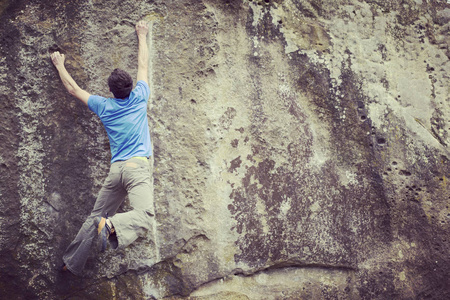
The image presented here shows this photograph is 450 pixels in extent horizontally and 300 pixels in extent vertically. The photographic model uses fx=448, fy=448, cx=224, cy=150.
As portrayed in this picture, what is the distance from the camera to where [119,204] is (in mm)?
3410

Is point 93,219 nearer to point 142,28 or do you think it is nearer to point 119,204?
point 119,204

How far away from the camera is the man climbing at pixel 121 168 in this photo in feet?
10.2

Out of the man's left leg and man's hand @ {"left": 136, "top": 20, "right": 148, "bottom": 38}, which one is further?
man's hand @ {"left": 136, "top": 20, "right": 148, "bottom": 38}

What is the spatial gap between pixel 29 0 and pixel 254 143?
7.12 ft

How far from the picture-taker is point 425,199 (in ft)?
13.4

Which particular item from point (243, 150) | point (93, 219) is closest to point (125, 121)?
point (93, 219)

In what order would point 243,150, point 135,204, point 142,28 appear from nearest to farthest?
1. point 135,204
2. point 142,28
3. point 243,150

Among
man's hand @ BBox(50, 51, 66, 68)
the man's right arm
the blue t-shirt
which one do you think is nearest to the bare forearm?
the man's right arm

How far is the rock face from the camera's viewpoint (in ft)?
11.6

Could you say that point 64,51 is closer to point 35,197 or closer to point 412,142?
point 35,197

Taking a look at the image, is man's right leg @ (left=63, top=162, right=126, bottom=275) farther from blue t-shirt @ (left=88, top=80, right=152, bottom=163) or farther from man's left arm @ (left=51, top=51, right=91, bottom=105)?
man's left arm @ (left=51, top=51, right=91, bottom=105)

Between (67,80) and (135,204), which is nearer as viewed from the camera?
(135,204)

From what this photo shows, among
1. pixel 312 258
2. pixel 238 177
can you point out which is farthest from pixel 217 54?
pixel 312 258

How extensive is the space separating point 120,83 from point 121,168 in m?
0.60
